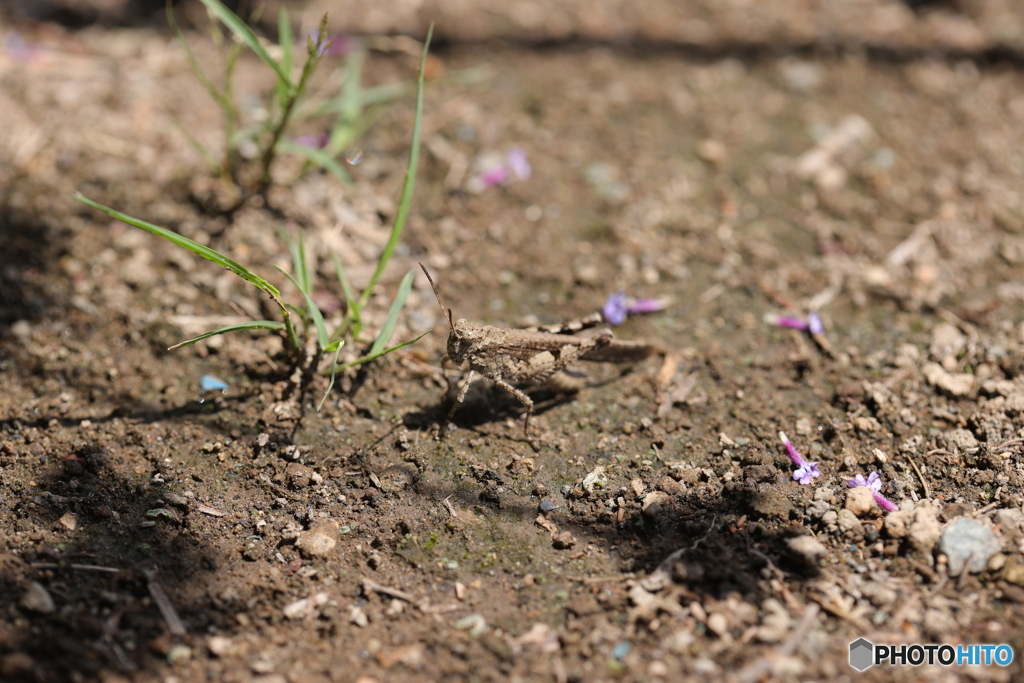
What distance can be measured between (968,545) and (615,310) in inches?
70.9

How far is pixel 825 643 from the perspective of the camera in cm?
234

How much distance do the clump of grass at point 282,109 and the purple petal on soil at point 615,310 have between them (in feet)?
4.87

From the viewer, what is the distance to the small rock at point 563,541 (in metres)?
2.71

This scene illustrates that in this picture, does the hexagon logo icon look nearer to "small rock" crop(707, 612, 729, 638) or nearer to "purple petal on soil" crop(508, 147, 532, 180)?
"small rock" crop(707, 612, 729, 638)

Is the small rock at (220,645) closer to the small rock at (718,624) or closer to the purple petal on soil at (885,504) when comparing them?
the small rock at (718,624)

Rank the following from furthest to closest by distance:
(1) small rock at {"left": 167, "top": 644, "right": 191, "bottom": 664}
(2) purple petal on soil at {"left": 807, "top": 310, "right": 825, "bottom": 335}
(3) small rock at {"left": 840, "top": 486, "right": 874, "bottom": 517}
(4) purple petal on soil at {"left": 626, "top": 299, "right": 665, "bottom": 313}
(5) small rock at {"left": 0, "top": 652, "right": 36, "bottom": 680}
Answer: (4) purple petal on soil at {"left": 626, "top": 299, "right": 665, "bottom": 313}, (2) purple petal on soil at {"left": 807, "top": 310, "right": 825, "bottom": 335}, (3) small rock at {"left": 840, "top": 486, "right": 874, "bottom": 517}, (1) small rock at {"left": 167, "top": 644, "right": 191, "bottom": 664}, (5) small rock at {"left": 0, "top": 652, "right": 36, "bottom": 680}

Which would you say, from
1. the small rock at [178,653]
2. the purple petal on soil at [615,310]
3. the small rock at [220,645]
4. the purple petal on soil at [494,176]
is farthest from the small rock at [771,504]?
the purple petal on soil at [494,176]

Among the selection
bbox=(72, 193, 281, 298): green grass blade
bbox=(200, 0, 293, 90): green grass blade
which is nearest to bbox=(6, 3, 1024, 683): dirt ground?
bbox=(72, 193, 281, 298): green grass blade

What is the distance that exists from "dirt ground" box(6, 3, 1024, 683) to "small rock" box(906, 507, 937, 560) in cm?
1

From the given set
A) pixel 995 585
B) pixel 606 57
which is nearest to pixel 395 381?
pixel 995 585

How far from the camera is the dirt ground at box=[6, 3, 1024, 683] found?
7.86 ft

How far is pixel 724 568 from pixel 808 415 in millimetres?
1009

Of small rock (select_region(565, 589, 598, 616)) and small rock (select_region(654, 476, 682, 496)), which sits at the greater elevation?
small rock (select_region(654, 476, 682, 496))

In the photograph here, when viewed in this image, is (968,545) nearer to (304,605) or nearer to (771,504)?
(771,504)
